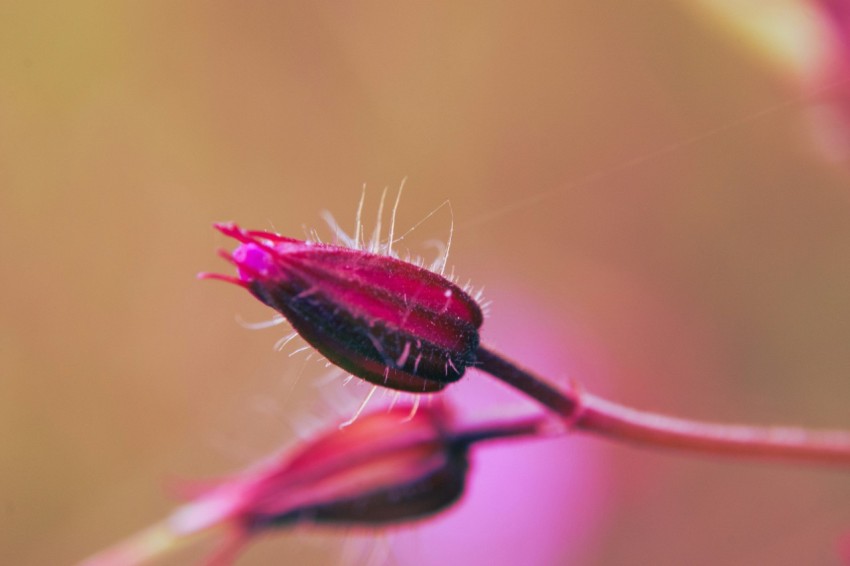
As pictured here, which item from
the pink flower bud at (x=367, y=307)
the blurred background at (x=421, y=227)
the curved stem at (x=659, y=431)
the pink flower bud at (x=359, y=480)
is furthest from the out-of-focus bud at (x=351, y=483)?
the blurred background at (x=421, y=227)

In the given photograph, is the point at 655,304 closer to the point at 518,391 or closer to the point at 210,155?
the point at 210,155

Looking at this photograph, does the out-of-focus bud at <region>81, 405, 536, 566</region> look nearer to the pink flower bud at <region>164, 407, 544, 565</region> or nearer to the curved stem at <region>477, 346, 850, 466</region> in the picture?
the pink flower bud at <region>164, 407, 544, 565</region>

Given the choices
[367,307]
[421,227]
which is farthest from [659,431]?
[421,227]

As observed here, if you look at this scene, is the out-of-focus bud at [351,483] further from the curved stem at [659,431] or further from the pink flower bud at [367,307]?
the pink flower bud at [367,307]

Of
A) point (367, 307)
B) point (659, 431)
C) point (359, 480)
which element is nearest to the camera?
point (367, 307)

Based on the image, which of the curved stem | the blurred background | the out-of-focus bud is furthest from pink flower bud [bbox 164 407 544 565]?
the blurred background

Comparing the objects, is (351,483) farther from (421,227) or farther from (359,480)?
(421,227)

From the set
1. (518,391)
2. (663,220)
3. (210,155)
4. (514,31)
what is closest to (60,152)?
(210,155)
